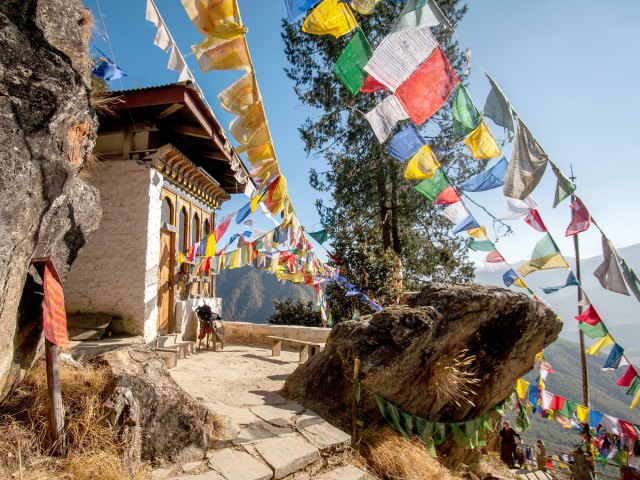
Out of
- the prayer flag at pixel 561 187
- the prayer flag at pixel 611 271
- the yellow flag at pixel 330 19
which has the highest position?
the yellow flag at pixel 330 19

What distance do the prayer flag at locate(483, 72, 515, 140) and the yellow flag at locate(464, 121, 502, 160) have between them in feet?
1.63

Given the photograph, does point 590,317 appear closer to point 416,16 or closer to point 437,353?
point 437,353

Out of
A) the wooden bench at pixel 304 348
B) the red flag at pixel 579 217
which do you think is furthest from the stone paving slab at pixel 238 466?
the red flag at pixel 579 217

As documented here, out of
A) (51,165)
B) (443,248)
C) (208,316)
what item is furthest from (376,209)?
(51,165)

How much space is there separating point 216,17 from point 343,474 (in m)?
5.34

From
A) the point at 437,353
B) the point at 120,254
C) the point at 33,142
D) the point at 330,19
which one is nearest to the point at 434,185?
the point at 437,353

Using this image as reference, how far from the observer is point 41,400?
10.2ft

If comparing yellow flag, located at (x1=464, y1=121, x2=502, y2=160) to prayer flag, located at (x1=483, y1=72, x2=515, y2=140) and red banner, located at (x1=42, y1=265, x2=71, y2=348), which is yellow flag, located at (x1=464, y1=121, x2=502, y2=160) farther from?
red banner, located at (x1=42, y1=265, x2=71, y2=348)

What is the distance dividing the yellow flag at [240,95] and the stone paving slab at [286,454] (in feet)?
14.3

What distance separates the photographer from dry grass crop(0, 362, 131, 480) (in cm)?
264

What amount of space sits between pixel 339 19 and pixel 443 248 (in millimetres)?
14769

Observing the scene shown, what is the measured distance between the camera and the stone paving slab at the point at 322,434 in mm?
4105

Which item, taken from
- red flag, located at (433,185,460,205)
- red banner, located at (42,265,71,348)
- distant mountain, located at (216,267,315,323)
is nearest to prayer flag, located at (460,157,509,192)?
red flag, located at (433,185,460,205)

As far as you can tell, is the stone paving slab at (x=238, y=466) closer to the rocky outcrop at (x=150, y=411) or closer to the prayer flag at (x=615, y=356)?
the rocky outcrop at (x=150, y=411)
